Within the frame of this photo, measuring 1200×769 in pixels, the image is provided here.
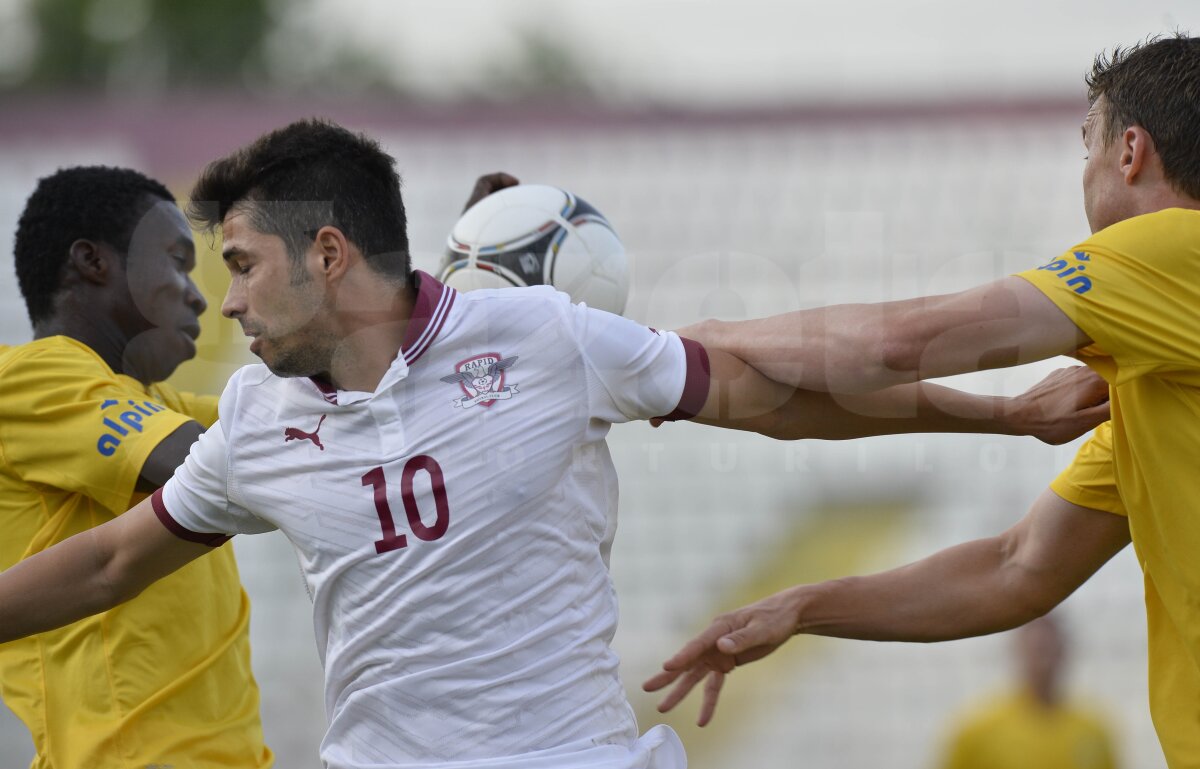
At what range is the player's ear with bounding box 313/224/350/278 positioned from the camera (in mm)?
2822

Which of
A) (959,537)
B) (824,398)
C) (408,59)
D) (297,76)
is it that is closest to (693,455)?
(959,537)

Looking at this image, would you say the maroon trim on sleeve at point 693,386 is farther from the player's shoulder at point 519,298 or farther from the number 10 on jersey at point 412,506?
the number 10 on jersey at point 412,506

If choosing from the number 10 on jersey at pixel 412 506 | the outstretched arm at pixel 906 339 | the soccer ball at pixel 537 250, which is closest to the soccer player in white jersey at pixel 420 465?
the number 10 on jersey at pixel 412 506

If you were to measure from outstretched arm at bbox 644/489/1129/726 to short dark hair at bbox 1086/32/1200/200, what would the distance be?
95 cm

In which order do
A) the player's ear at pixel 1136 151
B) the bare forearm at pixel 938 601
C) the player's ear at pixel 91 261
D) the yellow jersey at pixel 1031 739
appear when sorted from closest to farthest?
1. the player's ear at pixel 1136 151
2. the bare forearm at pixel 938 601
3. the player's ear at pixel 91 261
4. the yellow jersey at pixel 1031 739

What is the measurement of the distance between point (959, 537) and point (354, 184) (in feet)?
16.1

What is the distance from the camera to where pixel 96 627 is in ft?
11.4

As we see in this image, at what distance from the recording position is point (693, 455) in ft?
24.1

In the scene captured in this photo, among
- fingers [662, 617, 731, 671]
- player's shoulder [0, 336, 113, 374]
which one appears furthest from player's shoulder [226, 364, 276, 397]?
fingers [662, 617, 731, 671]

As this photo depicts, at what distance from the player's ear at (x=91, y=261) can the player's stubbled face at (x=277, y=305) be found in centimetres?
111

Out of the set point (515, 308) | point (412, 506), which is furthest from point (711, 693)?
point (515, 308)

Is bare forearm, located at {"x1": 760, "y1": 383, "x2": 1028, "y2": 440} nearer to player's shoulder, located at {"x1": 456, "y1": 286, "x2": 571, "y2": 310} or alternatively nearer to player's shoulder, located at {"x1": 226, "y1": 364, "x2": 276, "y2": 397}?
player's shoulder, located at {"x1": 456, "y1": 286, "x2": 571, "y2": 310}

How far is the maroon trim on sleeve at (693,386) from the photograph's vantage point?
283 cm

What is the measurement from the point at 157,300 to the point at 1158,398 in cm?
259
